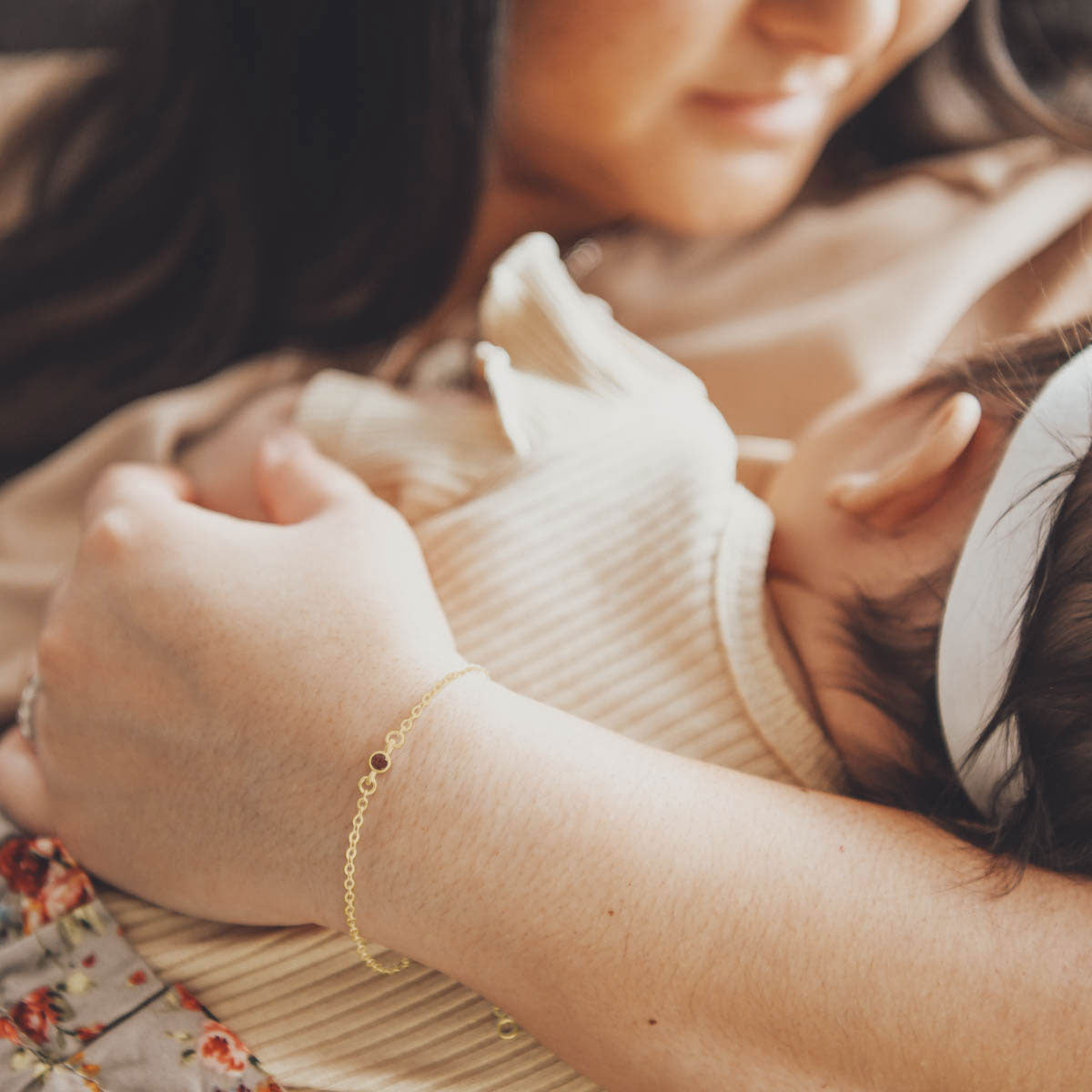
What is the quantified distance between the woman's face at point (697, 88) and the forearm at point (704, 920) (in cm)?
67

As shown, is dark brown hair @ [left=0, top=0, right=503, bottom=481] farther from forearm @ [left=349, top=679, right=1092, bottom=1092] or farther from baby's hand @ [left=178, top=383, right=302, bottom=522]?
forearm @ [left=349, top=679, right=1092, bottom=1092]

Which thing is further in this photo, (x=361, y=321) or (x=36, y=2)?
(x=36, y=2)

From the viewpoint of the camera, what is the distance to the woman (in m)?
0.56

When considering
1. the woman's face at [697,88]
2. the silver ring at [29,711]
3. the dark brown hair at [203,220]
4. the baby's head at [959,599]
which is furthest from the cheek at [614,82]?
the silver ring at [29,711]

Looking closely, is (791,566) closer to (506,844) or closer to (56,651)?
(506,844)

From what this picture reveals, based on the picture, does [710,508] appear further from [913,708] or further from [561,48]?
[561,48]

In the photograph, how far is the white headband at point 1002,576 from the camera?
606 mm

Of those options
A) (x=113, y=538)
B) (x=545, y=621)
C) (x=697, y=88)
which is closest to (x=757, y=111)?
(x=697, y=88)

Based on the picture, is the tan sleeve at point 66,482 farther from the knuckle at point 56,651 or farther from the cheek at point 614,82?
the cheek at point 614,82

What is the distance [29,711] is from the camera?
2.72 feet

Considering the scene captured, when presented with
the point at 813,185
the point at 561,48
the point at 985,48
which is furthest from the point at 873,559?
the point at 985,48

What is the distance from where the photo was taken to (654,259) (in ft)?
4.16

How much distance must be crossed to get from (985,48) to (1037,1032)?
3.88 feet

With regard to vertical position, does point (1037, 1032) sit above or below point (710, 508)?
below
